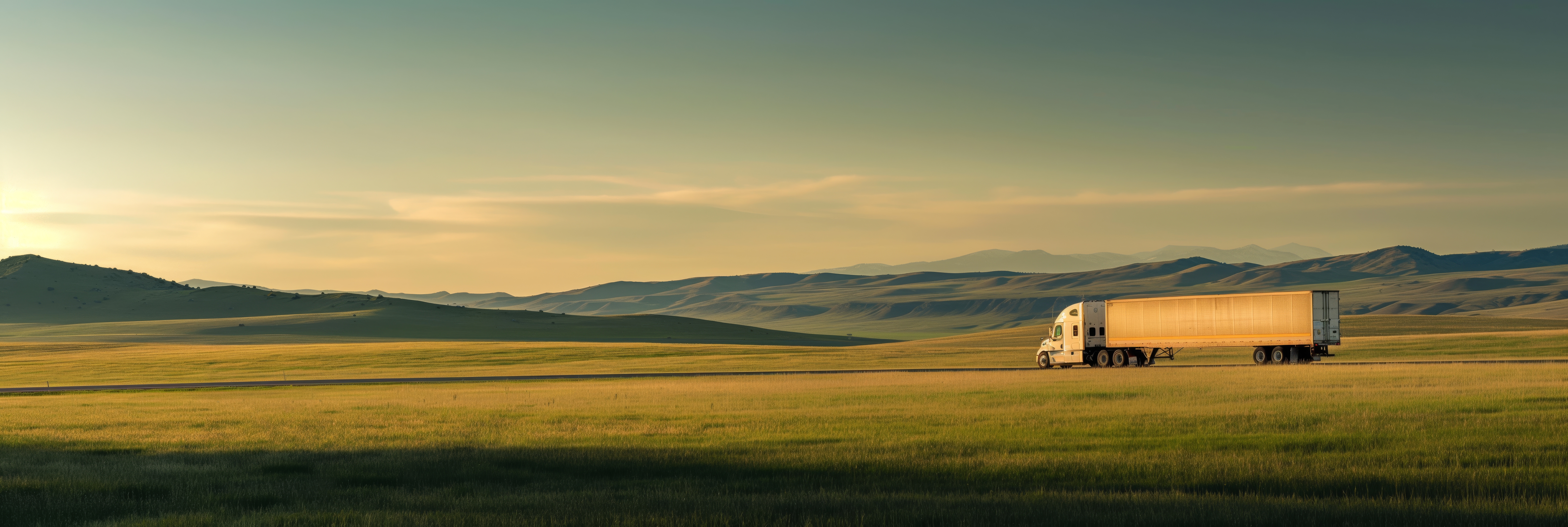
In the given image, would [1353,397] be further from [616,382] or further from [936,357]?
[936,357]

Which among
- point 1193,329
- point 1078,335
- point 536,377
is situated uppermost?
point 1193,329

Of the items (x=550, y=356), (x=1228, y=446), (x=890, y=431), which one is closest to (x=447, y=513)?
(x=890, y=431)

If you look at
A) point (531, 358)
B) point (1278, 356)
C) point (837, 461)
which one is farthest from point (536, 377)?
point (837, 461)

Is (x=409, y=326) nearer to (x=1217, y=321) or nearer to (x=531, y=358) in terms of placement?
(x=531, y=358)

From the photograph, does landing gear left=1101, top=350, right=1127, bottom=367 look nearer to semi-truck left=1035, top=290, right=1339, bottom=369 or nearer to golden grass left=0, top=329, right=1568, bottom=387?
semi-truck left=1035, top=290, right=1339, bottom=369

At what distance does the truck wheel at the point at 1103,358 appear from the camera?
180 feet

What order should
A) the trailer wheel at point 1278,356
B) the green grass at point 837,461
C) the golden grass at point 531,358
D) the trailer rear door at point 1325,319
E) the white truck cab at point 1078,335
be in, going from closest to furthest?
the green grass at point 837,461, the trailer rear door at point 1325,319, the trailer wheel at point 1278,356, the white truck cab at point 1078,335, the golden grass at point 531,358

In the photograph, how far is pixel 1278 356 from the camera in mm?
49000

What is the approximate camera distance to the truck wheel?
55000 mm

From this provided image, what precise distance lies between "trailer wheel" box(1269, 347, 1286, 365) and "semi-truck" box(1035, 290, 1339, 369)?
0.04 metres

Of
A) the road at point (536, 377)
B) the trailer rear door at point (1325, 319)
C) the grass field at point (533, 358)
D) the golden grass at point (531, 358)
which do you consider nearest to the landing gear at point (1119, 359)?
the road at point (536, 377)

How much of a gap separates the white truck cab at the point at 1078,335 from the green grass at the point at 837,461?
2375 cm

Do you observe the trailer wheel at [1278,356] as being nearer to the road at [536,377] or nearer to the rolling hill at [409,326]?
the road at [536,377]

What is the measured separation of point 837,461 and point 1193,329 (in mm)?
40923
